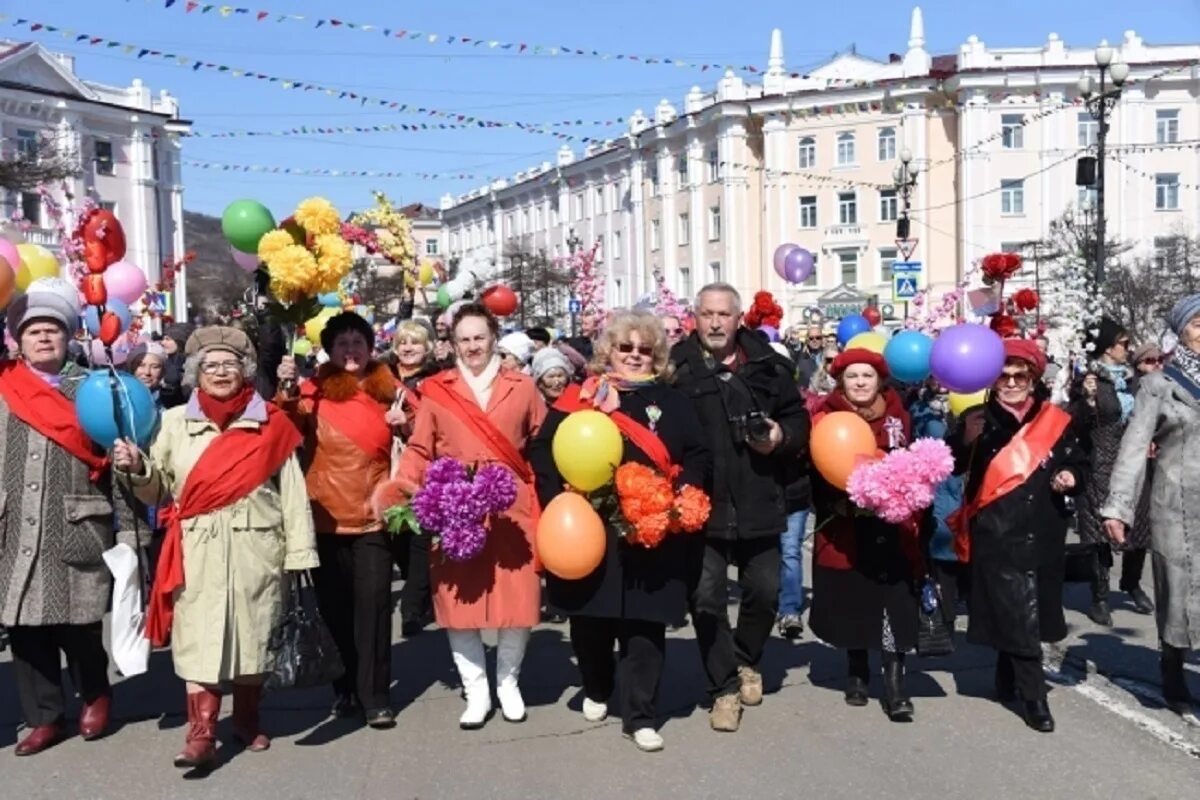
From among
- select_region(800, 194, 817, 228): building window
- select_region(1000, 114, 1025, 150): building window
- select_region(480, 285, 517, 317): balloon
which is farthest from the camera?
select_region(800, 194, 817, 228): building window

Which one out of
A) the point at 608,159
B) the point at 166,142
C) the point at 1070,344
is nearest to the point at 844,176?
the point at 608,159

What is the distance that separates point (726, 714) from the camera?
5.50m

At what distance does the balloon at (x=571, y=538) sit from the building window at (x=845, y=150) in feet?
165

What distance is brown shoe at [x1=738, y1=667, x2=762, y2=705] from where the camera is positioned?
5.87 m

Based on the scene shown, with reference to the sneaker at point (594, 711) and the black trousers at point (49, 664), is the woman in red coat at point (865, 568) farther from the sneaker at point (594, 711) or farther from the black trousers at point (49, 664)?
the black trousers at point (49, 664)

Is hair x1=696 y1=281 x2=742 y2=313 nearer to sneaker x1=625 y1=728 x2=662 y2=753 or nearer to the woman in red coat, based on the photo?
the woman in red coat

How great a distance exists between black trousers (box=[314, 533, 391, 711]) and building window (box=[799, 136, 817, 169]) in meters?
50.2

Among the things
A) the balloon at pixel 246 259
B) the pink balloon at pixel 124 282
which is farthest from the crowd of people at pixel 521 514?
the pink balloon at pixel 124 282

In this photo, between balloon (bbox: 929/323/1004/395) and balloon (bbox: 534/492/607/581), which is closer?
balloon (bbox: 534/492/607/581)

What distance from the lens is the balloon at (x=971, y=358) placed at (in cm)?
560

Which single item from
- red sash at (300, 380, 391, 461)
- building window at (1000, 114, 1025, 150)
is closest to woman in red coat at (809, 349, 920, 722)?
red sash at (300, 380, 391, 461)

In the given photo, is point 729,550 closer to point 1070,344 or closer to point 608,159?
point 1070,344

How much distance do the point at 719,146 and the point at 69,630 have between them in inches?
2050

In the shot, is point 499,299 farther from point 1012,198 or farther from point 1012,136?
point 1012,198
